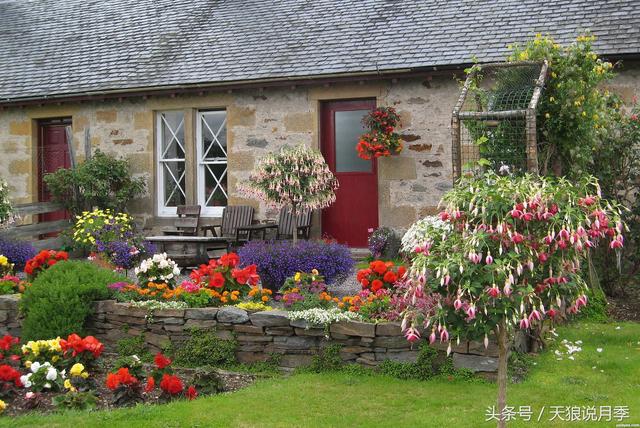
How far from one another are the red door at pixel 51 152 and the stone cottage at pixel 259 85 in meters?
0.03

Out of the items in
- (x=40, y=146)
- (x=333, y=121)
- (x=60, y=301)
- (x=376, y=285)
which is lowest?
(x=60, y=301)

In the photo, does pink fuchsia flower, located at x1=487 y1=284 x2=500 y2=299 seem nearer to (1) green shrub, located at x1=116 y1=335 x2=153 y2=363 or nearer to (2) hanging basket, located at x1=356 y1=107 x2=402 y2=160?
(1) green shrub, located at x1=116 y1=335 x2=153 y2=363

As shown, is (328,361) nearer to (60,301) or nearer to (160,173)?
(60,301)

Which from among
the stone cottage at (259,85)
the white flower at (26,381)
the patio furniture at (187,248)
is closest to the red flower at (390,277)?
the white flower at (26,381)

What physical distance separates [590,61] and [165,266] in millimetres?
4718

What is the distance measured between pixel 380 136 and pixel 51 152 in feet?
23.8

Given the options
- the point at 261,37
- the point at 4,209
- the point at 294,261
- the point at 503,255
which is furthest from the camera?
the point at 261,37

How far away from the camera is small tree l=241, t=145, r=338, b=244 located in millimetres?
9758

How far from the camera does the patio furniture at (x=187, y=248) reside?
10953 mm

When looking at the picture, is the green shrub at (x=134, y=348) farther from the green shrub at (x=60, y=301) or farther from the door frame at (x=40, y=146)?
the door frame at (x=40, y=146)

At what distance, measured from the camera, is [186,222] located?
13172mm

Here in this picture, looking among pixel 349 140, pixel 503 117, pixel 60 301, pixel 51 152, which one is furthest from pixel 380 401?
pixel 51 152

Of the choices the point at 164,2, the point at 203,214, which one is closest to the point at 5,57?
the point at 164,2

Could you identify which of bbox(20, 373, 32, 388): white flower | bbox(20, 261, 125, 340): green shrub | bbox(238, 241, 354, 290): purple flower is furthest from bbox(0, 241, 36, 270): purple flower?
bbox(20, 373, 32, 388): white flower
